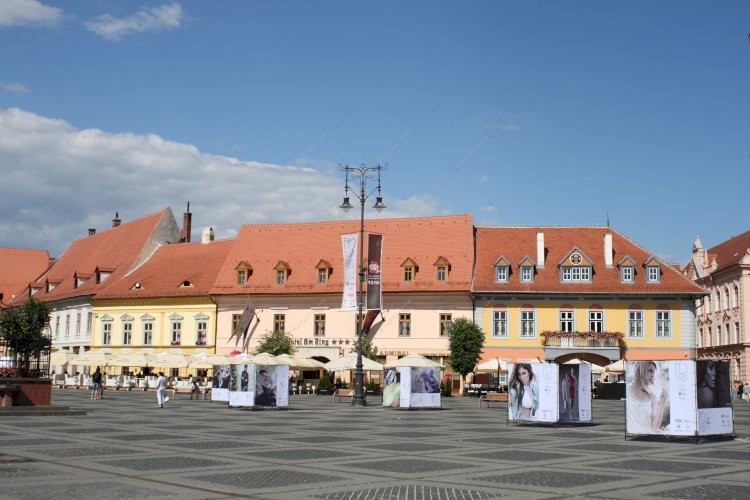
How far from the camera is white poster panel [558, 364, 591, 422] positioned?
88.1 feet

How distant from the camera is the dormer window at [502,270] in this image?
60.1 m

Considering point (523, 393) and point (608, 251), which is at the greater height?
point (608, 251)

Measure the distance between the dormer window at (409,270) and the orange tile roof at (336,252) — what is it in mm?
276

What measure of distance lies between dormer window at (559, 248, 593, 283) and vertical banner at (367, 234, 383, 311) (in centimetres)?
1646

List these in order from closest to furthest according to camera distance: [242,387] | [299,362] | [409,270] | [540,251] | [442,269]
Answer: [242,387] < [299,362] < [540,251] < [442,269] < [409,270]

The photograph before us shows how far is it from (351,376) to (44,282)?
37.0m

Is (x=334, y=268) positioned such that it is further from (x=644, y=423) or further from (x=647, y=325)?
(x=644, y=423)

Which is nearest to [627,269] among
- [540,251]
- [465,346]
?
[540,251]

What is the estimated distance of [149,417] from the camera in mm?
29891

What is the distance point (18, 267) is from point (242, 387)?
205ft

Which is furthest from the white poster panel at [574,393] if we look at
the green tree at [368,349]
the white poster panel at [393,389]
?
the green tree at [368,349]

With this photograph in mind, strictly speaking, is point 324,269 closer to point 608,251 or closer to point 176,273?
point 176,273

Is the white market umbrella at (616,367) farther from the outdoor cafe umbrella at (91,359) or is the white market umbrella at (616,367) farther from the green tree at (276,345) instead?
the outdoor cafe umbrella at (91,359)

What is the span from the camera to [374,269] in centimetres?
4309
